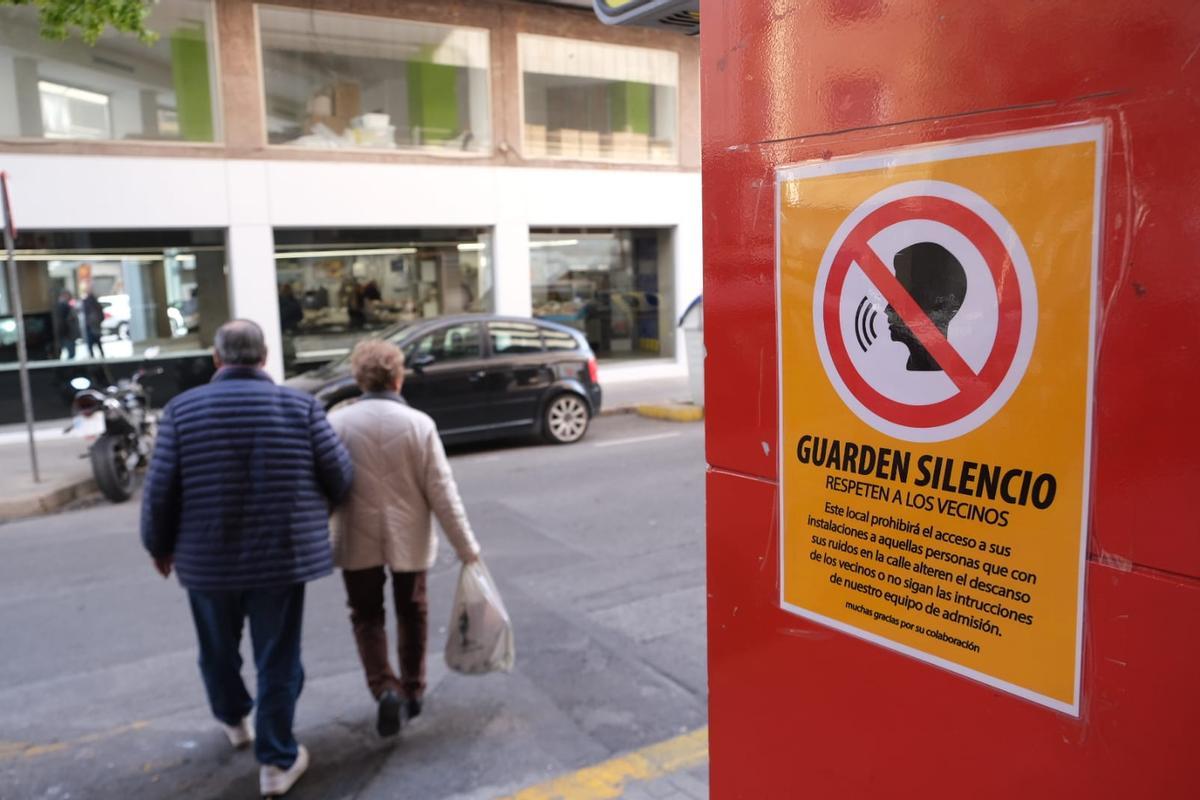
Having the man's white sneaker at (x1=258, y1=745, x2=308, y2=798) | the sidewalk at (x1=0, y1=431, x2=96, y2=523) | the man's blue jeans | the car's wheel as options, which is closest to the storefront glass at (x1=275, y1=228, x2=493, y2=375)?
the sidewalk at (x1=0, y1=431, x2=96, y2=523)

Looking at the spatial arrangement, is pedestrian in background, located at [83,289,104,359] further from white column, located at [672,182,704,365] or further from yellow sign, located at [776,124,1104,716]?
yellow sign, located at [776,124,1104,716]

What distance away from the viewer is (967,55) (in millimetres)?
1377

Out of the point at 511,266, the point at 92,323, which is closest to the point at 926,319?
the point at 92,323

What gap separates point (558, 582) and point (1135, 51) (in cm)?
523

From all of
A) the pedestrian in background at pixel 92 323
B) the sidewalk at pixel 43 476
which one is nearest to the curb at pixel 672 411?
the sidewalk at pixel 43 476

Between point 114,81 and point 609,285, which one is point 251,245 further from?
point 609,285

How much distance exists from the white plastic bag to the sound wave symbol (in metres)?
2.79

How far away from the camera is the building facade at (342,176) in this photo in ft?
43.8

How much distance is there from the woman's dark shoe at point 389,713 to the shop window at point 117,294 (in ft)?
38.8

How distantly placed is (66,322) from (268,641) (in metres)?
12.0

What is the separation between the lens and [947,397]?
143 cm

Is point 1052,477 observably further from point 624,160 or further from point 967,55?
point 624,160

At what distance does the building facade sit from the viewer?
13336 millimetres

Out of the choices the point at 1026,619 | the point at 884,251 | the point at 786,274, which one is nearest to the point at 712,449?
the point at 786,274
